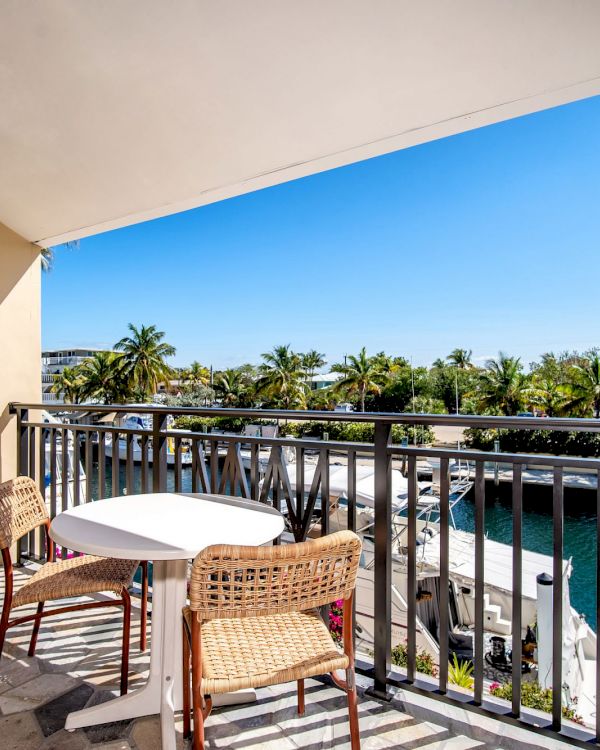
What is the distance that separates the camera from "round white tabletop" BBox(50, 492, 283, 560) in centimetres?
138

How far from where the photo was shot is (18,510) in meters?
1.99

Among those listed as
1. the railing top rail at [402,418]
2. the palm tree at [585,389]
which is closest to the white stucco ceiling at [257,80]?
the railing top rail at [402,418]

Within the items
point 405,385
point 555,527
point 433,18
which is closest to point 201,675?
point 555,527

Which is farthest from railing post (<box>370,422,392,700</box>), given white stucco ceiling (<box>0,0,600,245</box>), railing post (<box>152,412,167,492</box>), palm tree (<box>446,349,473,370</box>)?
palm tree (<box>446,349,473,370</box>)

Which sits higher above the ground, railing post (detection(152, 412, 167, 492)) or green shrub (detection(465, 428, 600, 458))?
railing post (detection(152, 412, 167, 492))

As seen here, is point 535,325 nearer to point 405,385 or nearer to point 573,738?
point 405,385

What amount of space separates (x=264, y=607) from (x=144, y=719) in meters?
0.89

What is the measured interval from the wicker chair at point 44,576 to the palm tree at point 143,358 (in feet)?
107

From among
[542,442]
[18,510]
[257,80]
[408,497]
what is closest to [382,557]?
[408,497]

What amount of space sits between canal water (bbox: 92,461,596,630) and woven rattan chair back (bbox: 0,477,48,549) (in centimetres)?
934

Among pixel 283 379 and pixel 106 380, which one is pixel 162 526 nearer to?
pixel 106 380

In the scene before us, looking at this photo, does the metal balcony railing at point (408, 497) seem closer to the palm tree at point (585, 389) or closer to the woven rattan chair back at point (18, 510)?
the woven rattan chair back at point (18, 510)

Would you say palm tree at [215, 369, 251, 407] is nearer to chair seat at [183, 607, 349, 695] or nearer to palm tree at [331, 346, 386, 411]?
palm tree at [331, 346, 386, 411]

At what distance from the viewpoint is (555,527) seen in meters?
1.49
